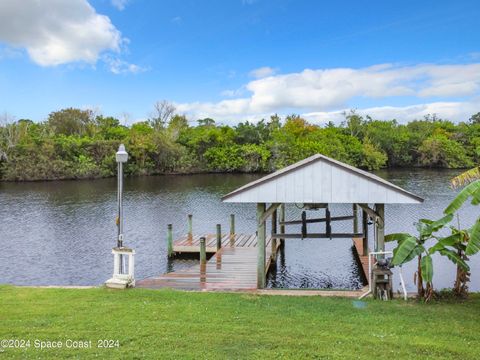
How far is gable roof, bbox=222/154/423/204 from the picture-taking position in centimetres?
1191

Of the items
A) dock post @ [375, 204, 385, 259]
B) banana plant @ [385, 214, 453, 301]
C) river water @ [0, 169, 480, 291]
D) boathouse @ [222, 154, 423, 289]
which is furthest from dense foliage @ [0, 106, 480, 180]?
banana plant @ [385, 214, 453, 301]

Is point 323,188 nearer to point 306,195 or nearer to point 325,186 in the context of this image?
point 325,186

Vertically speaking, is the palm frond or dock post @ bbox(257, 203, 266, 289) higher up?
the palm frond

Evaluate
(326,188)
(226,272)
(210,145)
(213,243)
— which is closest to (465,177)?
(326,188)

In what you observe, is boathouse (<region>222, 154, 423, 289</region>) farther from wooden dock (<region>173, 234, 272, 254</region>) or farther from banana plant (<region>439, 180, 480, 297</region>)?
wooden dock (<region>173, 234, 272, 254</region>)

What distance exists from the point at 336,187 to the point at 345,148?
5933 centimetres

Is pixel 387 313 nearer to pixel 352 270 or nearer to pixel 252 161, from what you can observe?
pixel 352 270

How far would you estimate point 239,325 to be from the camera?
27.8 ft

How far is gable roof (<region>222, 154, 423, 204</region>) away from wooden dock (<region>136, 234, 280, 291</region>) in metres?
3.01

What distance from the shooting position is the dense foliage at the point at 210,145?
5825 centimetres

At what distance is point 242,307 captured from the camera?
10008 mm

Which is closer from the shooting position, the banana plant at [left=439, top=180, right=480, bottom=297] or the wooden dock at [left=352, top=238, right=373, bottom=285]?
the banana plant at [left=439, top=180, right=480, bottom=297]

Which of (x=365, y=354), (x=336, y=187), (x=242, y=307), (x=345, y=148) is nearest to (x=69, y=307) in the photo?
(x=242, y=307)

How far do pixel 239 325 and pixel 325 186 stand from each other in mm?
5093
